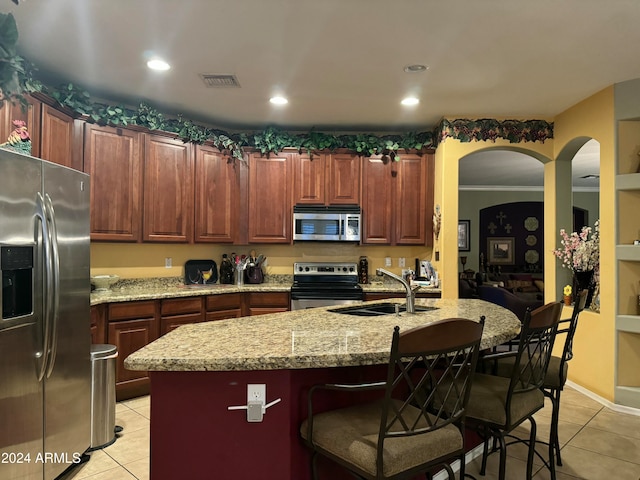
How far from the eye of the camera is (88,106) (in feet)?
12.1

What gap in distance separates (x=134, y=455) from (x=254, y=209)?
2.72 m

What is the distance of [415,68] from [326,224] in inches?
77.3

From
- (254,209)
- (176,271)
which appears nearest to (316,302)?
(254,209)

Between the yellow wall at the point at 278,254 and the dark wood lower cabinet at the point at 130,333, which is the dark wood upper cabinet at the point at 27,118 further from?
the yellow wall at the point at 278,254

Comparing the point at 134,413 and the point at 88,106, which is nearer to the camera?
the point at 134,413

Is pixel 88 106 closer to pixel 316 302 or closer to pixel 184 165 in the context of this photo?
pixel 184 165

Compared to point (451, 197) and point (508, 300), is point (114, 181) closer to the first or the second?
point (451, 197)

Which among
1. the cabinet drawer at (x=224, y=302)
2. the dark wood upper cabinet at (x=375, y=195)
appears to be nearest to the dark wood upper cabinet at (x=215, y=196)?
the cabinet drawer at (x=224, y=302)

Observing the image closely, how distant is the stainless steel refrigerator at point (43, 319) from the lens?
204 centimetres

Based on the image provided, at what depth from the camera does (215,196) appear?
4.65 metres

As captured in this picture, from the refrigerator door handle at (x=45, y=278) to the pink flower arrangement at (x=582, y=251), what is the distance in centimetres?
408

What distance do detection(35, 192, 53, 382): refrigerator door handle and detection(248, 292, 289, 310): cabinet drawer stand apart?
2.31 meters

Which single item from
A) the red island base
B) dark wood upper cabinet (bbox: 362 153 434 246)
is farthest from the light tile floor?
dark wood upper cabinet (bbox: 362 153 434 246)

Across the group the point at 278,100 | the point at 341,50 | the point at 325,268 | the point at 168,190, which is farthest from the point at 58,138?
the point at 325,268
